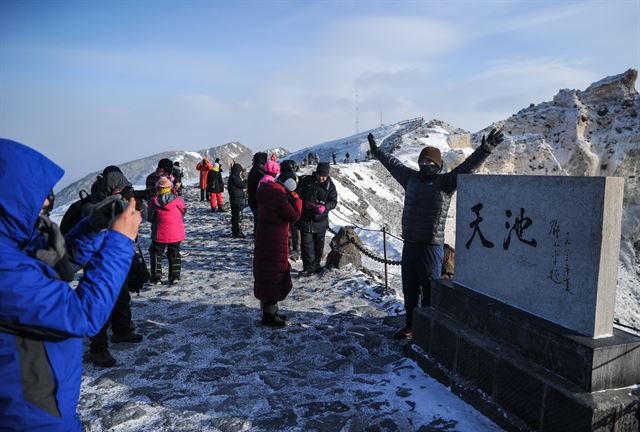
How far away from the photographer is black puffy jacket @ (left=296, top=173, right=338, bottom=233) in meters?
7.78

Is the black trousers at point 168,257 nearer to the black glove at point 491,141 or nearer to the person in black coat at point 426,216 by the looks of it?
the person in black coat at point 426,216

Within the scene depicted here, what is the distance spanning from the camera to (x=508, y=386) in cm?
347

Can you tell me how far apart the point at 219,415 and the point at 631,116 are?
1036 inches

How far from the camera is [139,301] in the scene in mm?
6730

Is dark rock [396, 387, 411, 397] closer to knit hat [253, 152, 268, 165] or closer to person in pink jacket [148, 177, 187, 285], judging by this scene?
person in pink jacket [148, 177, 187, 285]

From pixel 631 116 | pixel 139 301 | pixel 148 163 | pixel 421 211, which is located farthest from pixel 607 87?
pixel 148 163

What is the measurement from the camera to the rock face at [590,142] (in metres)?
21.5

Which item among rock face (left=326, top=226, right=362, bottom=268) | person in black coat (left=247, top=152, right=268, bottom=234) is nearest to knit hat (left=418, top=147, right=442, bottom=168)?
person in black coat (left=247, top=152, right=268, bottom=234)

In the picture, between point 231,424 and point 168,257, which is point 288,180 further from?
point 231,424

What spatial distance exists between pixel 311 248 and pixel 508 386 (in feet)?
16.1

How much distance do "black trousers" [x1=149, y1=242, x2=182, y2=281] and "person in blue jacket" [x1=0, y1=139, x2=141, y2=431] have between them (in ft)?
18.1

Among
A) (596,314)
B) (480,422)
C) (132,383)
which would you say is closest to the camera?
(596,314)

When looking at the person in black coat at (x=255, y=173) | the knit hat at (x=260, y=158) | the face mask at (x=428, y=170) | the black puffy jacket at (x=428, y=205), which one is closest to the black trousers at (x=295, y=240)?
the person in black coat at (x=255, y=173)

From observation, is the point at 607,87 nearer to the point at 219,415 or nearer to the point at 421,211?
the point at 421,211
